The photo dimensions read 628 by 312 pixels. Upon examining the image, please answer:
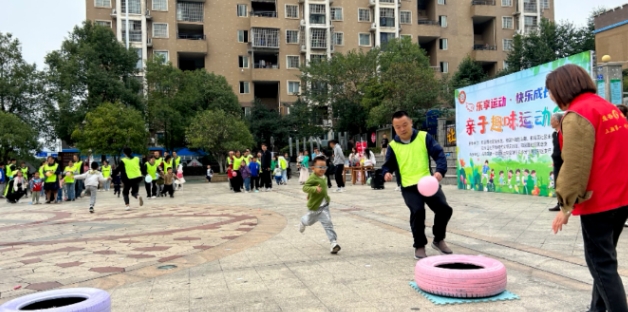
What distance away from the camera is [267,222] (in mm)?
9078

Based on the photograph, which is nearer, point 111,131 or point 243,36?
point 111,131

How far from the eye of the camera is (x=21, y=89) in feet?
110

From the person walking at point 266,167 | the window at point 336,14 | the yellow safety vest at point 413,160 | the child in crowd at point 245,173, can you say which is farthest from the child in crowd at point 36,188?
the window at point 336,14

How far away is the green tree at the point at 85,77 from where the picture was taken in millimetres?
32844

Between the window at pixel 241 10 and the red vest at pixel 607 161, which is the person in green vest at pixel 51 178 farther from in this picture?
the window at pixel 241 10

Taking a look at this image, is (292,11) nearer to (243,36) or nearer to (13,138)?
(243,36)

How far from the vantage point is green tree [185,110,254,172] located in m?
31.3

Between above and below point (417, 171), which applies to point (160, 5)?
above

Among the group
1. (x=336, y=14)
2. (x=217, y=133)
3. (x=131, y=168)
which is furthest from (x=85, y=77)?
(x=336, y=14)

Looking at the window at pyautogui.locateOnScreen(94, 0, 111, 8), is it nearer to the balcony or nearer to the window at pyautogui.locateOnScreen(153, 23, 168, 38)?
the window at pyautogui.locateOnScreen(153, 23, 168, 38)

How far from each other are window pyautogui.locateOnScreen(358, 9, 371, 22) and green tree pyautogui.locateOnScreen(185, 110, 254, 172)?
71.2ft

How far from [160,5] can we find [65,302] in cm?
4427

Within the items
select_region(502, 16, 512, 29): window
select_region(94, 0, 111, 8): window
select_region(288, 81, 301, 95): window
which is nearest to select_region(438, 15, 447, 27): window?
select_region(502, 16, 512, 29): window

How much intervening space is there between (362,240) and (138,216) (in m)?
6.47
